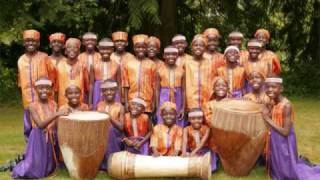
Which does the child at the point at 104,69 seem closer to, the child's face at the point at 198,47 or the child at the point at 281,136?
the child's face at the point at 198,47

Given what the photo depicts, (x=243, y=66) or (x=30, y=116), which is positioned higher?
(x=243, y=66)

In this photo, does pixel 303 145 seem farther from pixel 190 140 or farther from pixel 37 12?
pixel 37 12

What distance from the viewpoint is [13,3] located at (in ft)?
33.9

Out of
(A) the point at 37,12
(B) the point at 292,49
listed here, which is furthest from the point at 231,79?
(B) the point at 292,49

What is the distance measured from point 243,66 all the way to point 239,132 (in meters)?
1.31

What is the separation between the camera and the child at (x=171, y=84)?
7.78 meters

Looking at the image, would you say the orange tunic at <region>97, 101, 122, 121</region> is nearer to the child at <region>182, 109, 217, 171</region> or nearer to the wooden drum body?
the wooden drum body

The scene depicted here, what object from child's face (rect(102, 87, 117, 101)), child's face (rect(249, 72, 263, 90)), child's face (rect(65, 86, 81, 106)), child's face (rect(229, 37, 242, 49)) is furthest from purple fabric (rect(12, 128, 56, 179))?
child's face (rect(229, 37, 242, 49))

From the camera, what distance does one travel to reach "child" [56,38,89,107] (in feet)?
25.4

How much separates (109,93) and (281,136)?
207 cm

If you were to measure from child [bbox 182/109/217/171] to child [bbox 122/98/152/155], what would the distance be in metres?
0.46

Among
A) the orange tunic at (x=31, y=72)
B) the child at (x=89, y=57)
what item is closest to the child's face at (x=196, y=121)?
the child at (x=89, y=57)

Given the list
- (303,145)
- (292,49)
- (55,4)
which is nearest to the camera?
(303,145)

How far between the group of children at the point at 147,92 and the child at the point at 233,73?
0.01 meters
